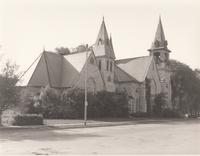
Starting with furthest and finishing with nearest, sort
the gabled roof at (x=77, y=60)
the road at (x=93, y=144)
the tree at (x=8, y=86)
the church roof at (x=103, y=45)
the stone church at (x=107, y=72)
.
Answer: the church roof at (x=103, y=45) < the gabled roof at (x=77, y=60) < the stone church at (x=107, y=72) < the tree at (x=8, y=86) < the road at (x=93, y=144)

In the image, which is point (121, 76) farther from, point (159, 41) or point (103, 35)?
point (159, 41)

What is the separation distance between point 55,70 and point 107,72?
36.2 feet

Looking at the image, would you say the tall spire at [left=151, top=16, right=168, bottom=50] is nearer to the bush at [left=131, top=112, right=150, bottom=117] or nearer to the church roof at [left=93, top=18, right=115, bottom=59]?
the church roof at [left=93, top=18, right=115, bottom=59]

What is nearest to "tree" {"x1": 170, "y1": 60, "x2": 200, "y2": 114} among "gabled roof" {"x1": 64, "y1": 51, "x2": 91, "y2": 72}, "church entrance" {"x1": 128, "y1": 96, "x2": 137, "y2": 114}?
"church entrance" {"x1": 128, "y1": 96, "x2": 137, "y2": 114}

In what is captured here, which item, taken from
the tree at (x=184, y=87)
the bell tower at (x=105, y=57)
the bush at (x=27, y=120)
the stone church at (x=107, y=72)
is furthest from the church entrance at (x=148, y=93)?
the bush at (x=27, y=120)

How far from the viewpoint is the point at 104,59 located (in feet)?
214

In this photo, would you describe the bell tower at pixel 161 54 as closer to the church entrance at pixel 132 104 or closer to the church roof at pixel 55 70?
the church entrance at pixel 132 104

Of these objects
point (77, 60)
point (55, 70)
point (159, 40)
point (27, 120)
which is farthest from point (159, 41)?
point (27, 120)

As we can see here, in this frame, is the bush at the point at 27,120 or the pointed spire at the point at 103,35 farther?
the pointed spire at the point at 103,35

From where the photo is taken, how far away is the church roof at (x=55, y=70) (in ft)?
182

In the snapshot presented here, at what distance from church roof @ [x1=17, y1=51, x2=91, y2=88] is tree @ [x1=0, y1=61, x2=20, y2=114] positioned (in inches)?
854

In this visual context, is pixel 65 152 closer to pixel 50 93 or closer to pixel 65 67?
pixel 50 93

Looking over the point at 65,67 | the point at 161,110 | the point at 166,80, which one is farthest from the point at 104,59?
the point at 166,80

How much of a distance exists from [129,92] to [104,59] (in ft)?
34.0
